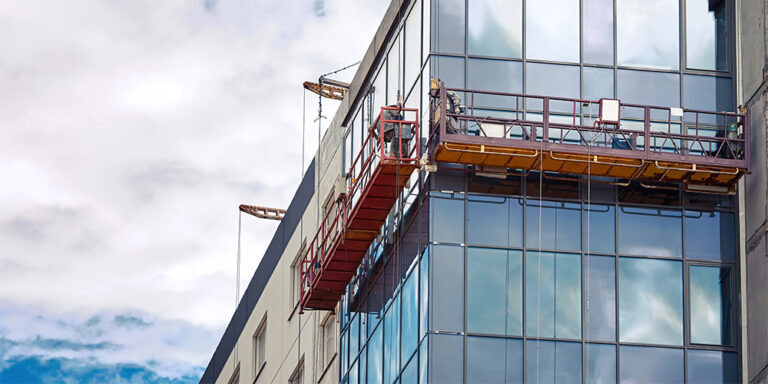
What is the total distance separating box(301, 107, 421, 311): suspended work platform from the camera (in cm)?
4247

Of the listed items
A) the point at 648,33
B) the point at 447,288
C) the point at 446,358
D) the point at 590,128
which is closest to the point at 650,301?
the point at 590,128

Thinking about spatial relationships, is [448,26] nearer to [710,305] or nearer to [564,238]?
[564,238]

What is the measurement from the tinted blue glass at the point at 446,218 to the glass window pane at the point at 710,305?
251 inches

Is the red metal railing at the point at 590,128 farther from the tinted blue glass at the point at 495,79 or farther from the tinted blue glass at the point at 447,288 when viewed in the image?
the tinted blue glass at the point at 447,288

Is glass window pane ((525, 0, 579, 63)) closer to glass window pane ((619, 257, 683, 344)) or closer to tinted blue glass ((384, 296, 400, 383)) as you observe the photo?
glass window pane ((619, 257, 683, 344))

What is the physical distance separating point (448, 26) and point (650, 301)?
30.3 feet

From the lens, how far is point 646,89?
43.4 m

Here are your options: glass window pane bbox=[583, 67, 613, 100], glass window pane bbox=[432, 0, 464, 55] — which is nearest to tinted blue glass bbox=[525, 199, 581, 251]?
glass window pane bbox=[583, 67, 613, 100]

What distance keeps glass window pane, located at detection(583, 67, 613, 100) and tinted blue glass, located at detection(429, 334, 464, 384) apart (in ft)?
25.9

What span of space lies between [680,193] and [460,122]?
21.0 feet

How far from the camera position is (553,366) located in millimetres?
40438

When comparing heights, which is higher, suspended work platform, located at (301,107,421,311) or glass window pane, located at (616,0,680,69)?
glass window pane, located at (616,0,680,69)

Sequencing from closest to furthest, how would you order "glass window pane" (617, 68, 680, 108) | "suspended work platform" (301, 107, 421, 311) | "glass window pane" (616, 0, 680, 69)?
"suspended work platform" (301, 107, 421, 311) < "glass window pane" (617, 68, 680, 108) < "glass window pane" (616, 0, 680, 69)

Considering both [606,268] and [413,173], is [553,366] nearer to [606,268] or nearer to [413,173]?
[606,268]
